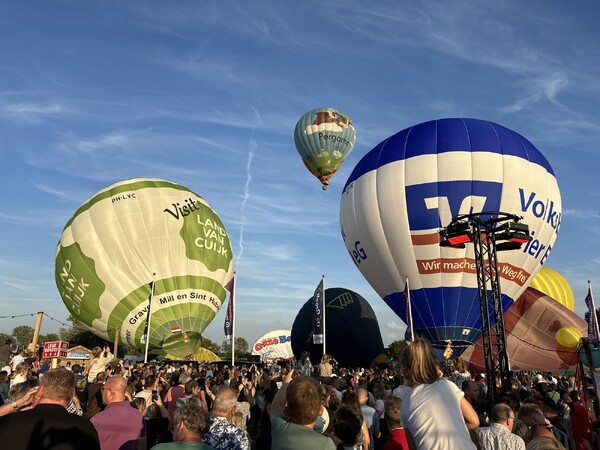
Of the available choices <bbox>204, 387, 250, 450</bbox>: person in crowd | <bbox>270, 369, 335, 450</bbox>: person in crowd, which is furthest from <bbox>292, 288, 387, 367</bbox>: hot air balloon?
<bbox>270, 369, 335, 450</bbox>: person in crowd

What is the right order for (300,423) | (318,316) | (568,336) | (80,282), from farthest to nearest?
(568,336) < (80,282) < (318,316) < (300,423)

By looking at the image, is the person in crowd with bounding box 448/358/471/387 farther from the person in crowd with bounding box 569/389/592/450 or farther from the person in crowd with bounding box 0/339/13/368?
the person in crowd with bounding box 0/339/13/368

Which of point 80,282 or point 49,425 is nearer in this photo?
point 49,425

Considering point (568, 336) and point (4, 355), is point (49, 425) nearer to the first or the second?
point (4, 355)

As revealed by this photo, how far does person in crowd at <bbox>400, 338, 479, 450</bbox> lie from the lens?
3.71 metres

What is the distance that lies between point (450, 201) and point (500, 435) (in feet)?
67.2

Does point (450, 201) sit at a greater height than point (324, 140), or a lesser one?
lesser

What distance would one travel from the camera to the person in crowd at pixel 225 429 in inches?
156

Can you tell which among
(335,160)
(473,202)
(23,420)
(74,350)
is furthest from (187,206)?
(23,420)

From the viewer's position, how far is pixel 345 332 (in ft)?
115

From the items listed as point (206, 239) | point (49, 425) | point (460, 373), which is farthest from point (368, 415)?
point (206, 239)

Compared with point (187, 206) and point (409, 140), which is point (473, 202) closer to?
point (409, 140)

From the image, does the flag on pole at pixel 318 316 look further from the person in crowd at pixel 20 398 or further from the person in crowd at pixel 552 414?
the person in crowd at pixel 20 398

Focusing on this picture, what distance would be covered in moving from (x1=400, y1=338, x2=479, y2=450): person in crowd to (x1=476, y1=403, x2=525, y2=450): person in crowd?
1050mm
